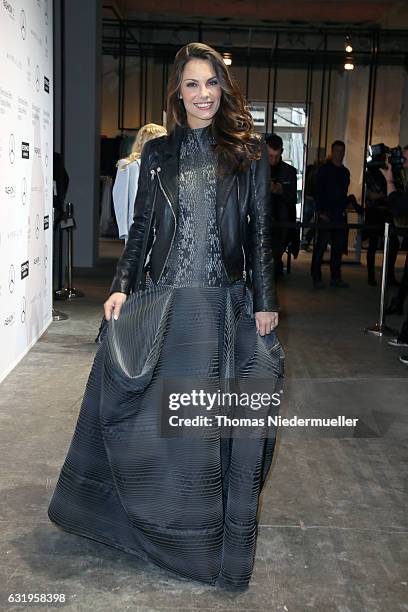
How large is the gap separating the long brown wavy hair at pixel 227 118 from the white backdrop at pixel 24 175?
6.98 ft

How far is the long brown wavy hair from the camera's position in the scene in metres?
2.30

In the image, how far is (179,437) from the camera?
229 centimetres

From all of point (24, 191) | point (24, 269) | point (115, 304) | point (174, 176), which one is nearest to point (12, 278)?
point (24, 269)

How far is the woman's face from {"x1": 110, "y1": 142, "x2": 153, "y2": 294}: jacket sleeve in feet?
0.68

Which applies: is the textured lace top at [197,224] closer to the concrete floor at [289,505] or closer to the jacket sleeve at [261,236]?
the jacket sleeve at [261,236]

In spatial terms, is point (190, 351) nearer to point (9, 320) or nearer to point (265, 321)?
point (265, 321)

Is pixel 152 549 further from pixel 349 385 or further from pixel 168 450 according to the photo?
pixel 349 385

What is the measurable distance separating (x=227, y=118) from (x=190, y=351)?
69 centimetres

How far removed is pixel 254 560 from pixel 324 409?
5.96 feet

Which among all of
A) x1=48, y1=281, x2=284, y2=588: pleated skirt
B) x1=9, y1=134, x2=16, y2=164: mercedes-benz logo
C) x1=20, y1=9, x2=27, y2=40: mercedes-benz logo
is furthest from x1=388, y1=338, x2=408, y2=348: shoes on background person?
x1=48, y1=281, x2=284, y2=588: pleated skirt

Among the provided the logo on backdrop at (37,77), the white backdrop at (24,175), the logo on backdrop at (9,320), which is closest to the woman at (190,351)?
the white backdrop at (24,175)

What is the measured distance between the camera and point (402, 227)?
654cm

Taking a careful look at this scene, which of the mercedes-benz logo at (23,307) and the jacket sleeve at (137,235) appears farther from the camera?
the mercedes-benz logo at (23,307)

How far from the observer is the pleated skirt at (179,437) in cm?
226
